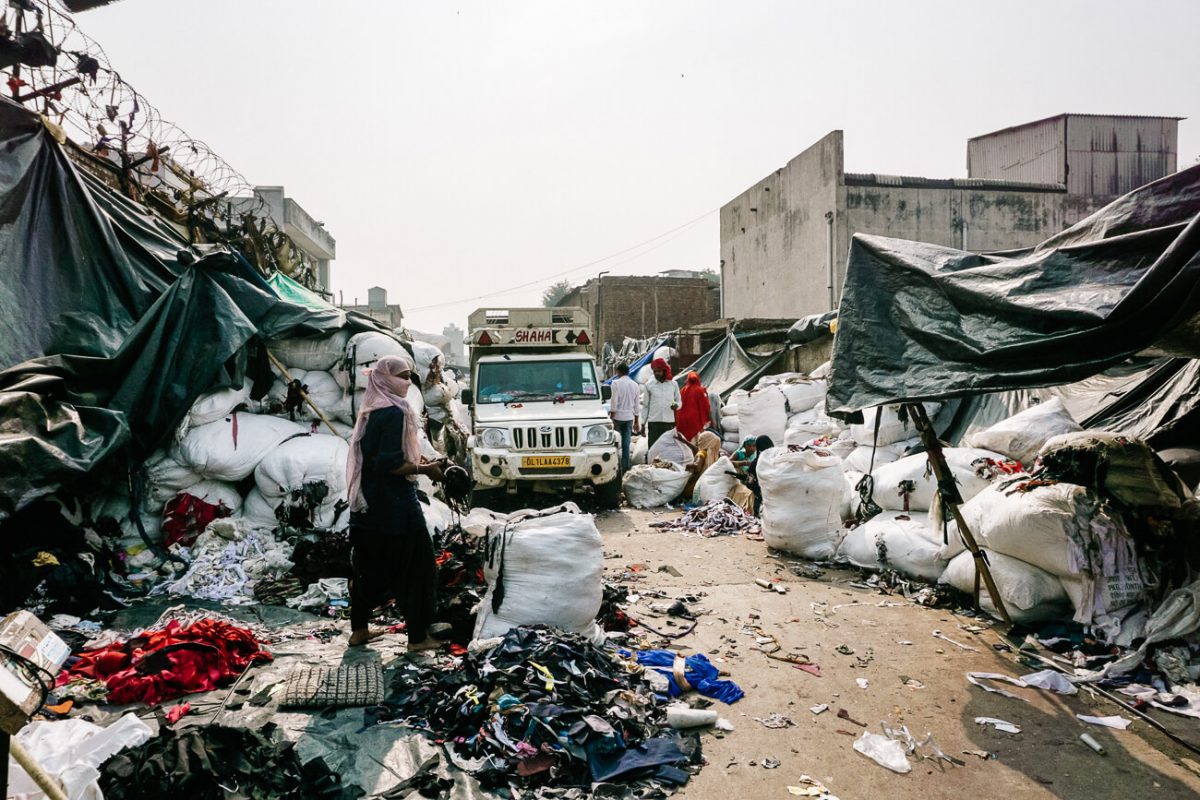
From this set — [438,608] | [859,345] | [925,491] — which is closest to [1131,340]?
[859,345]

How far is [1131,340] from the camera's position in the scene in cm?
322

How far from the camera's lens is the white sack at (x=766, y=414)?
10727 millimetres

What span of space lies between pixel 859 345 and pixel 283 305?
17.0ft

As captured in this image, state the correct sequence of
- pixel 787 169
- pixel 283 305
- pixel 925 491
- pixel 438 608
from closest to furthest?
pixel 438 608 < pixel 925 491 < pixel 283 305 < pixel 787 169

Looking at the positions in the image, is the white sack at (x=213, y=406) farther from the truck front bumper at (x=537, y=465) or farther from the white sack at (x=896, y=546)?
the white sack at (x=896, y=546)

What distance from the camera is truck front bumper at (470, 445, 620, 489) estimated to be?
8.21 metres

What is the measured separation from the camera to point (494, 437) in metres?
8.30

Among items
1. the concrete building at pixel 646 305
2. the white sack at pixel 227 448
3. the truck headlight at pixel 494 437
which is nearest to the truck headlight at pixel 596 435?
the truck headlight at pixel 494 437

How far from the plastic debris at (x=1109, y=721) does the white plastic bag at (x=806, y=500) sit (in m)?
3.01

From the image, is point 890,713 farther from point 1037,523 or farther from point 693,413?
point 693,413

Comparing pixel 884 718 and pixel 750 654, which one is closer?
pixel 884 718

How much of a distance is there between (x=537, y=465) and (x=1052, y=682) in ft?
18.1

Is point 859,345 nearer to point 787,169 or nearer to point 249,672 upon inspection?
point 249,672

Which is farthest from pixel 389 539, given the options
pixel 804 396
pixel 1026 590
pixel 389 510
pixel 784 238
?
pixel 784 238
